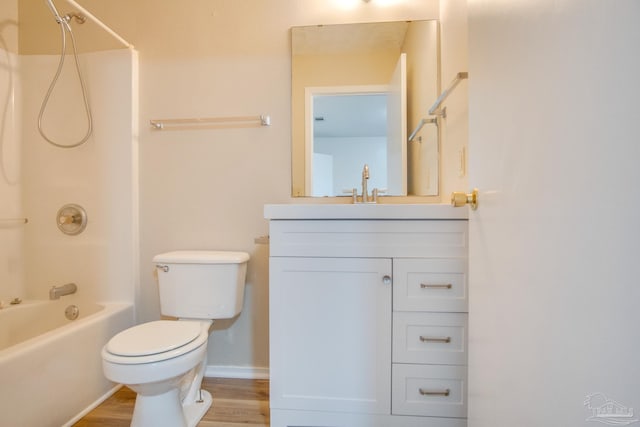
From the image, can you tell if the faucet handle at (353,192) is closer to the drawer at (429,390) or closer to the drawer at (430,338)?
the drawer at (430,338)

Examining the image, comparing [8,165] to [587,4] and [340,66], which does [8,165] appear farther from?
[587,4]

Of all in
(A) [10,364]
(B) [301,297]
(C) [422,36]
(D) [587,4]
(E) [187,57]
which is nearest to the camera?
(D) [587,4]

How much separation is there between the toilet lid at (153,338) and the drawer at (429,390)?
0.81 m

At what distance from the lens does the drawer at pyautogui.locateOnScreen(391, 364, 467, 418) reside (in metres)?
1.09

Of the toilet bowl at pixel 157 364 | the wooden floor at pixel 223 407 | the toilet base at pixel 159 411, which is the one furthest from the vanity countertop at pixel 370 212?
the wooden floor at pixel 223 407

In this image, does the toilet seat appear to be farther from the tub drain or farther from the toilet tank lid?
the tub drain

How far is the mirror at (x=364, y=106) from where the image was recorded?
1.56 meters

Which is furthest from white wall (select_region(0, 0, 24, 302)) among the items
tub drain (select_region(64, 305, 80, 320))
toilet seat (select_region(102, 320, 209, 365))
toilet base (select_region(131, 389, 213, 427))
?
toilet base (select_region(131, 389, 213, 427))

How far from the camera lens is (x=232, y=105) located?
5.43ft

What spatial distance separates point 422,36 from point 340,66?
0.46 meters

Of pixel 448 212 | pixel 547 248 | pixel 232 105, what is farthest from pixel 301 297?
pixel 232 105

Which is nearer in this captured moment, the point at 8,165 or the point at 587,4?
the point at 587,4

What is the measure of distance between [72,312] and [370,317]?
166cm

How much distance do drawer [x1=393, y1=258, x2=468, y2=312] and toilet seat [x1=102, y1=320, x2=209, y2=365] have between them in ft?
2.61
